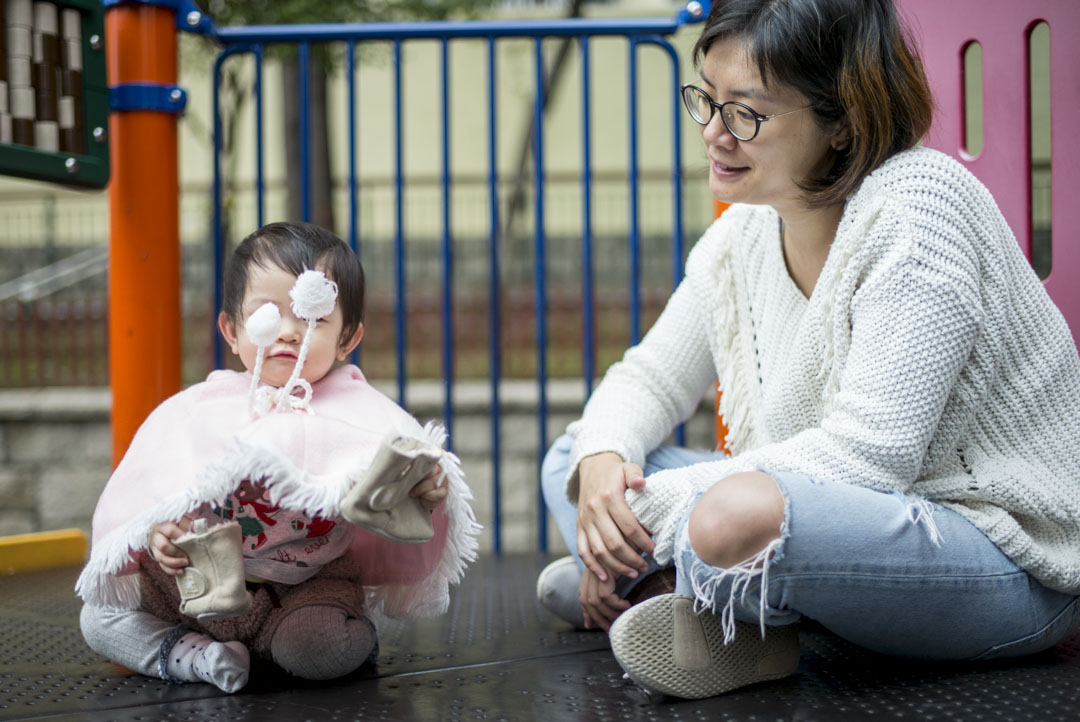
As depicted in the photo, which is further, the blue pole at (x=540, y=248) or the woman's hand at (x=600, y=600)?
the blue pole at (x=540, y=248)

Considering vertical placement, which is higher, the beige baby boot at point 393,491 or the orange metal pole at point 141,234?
the orange metal pole at point 141,234

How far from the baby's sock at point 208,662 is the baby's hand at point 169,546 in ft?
0.50

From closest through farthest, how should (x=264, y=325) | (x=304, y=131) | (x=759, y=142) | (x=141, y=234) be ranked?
1. (x=264, y=325)
2. (x=759, y=142)
3. (x=141, y=234)
4. (x=304, y=131)

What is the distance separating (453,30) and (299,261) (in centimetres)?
112

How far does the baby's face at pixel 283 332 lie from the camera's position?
1473 millimetres

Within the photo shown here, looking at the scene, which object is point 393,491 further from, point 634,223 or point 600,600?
point 634,223

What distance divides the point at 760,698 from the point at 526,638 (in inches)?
19.6

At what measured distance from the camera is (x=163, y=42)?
2.27m

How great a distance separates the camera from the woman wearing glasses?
1340 millimetres

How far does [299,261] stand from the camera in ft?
4.88

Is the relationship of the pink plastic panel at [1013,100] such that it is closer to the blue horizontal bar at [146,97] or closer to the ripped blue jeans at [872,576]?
the ripped blue jeans at [872,576]

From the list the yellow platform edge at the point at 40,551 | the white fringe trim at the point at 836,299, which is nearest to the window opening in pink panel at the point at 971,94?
the white fringe trim at the point at 836,299

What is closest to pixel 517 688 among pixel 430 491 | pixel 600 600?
pixel 600 600

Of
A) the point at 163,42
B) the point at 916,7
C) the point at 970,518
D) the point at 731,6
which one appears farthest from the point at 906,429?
the point at 163,42
